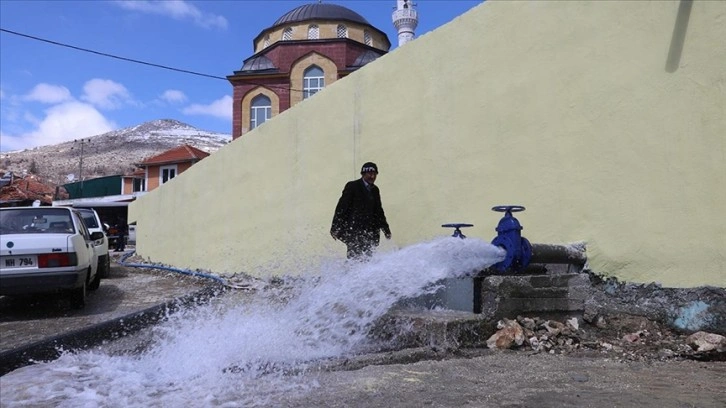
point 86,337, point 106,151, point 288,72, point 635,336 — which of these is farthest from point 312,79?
point 106,151

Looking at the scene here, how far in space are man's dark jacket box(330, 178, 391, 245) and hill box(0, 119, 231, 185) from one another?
66562 millimetres

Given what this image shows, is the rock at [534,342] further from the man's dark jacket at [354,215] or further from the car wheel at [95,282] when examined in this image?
the car wheel at [95,282]

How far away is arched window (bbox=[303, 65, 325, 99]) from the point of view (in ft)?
97.0

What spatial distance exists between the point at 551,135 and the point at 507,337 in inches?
80.8

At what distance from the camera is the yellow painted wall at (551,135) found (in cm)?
439

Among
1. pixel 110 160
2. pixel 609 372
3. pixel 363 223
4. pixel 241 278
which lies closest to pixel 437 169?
pixel 363 223

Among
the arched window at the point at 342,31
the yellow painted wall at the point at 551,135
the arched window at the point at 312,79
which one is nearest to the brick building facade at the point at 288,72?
the arched window at the point at 312,79

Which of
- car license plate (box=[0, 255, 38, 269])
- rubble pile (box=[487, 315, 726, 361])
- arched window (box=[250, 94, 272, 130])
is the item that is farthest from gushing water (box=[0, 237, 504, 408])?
arched window (box=[250, 94, 272, 130])

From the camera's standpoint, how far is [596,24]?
5012 mm

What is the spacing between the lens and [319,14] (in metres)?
31.8

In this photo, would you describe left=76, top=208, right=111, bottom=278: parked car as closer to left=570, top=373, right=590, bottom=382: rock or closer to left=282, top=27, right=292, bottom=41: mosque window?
left=570, top=373, right=590, bottom=382: rock

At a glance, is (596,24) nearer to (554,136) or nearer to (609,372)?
(554,136)

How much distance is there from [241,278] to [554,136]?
6.41m

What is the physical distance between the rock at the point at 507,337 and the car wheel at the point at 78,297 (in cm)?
545
